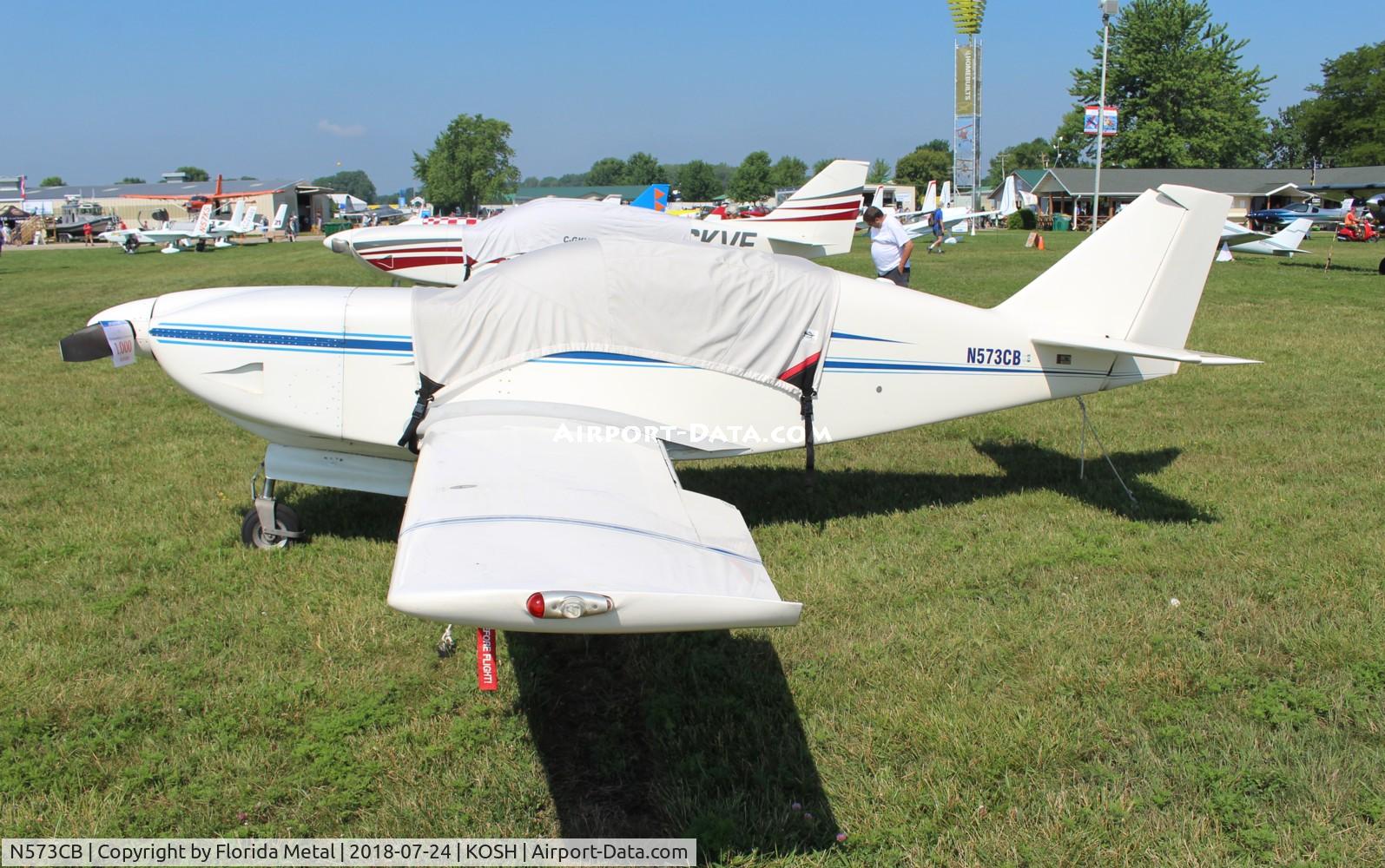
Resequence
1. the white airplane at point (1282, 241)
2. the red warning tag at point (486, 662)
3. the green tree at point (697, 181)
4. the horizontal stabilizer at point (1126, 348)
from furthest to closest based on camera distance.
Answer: the green tree at point (697, 181) → the white airplane at point (1282, 241) → the horizontal stabilizer at point (1126, 348) → the red warning tag at point (486, 662)

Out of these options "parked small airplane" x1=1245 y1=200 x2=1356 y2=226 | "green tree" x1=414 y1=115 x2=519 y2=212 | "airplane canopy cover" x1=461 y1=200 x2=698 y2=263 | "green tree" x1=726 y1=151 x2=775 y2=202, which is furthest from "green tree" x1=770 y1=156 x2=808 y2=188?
"airplane canopy cover" x1=461 y1=200 x2=698 y2=263

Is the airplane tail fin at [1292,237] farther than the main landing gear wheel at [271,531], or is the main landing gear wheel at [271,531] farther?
the airplane tail fin at [1292,237]

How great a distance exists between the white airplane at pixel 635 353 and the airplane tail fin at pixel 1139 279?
12mm

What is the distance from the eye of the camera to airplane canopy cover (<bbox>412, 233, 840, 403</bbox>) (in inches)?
190

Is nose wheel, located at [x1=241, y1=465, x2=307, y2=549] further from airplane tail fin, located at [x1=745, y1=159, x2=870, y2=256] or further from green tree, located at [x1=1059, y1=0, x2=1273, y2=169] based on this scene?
green tree, located at [x1=1059, y1=0, x2=1273, y2=169]

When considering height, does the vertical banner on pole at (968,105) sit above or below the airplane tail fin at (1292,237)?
above

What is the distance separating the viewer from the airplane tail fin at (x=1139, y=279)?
5719 mm

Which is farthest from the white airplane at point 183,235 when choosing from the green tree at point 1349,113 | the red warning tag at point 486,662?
the green tree at point 1349,113

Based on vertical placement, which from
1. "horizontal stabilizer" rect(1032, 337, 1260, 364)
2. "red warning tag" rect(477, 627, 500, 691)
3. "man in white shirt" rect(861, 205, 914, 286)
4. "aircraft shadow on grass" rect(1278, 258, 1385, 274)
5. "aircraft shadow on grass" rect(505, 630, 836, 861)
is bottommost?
"aircraft shadow on grass" rect(1278, 258, 1385, 274)

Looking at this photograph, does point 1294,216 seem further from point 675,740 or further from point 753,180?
point 753,180

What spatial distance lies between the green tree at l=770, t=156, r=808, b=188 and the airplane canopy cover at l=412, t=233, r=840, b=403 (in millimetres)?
160479

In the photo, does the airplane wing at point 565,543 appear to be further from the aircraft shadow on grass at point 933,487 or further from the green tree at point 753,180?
the green tree at point 753,180

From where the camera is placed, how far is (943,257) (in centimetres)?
2931

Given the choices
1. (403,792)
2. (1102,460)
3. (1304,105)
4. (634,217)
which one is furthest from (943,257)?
(1304,105)
